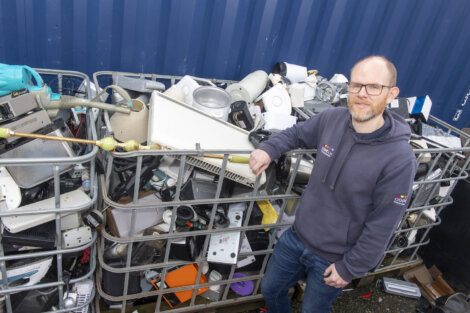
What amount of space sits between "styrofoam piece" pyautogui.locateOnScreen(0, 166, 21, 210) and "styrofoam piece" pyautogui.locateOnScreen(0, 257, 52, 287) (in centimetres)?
32

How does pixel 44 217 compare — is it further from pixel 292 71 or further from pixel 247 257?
pixel 292 71

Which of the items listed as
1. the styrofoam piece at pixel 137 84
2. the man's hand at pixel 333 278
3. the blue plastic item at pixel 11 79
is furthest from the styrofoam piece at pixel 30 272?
the man's hand at pixel 333 278

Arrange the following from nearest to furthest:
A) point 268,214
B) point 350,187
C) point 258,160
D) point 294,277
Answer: point 350,187
point 258,160
point 294,277
point 268,214

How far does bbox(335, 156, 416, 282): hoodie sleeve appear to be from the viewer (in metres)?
1.48

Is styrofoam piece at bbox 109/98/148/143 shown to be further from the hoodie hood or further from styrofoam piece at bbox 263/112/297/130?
the hoodie hood

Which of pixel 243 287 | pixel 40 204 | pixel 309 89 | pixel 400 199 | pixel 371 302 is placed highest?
pixel 309 89

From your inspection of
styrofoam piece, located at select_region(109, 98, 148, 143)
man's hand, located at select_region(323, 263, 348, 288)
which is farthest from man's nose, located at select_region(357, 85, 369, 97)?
styrofoam piece, located at select_region(109, 98, 148, 143)

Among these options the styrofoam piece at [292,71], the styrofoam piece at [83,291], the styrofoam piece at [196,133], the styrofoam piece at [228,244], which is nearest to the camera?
the styrofoam piece at [196,133]

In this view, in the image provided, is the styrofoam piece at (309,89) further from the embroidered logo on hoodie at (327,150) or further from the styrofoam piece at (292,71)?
the embroidered logo on hoodie at (327,150)

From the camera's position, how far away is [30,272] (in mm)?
1690

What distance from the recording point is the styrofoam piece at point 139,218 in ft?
5.99

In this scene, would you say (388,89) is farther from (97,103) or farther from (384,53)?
(384,53)

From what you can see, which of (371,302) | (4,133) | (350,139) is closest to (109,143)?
(4,133)

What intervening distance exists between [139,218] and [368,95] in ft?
4.09
